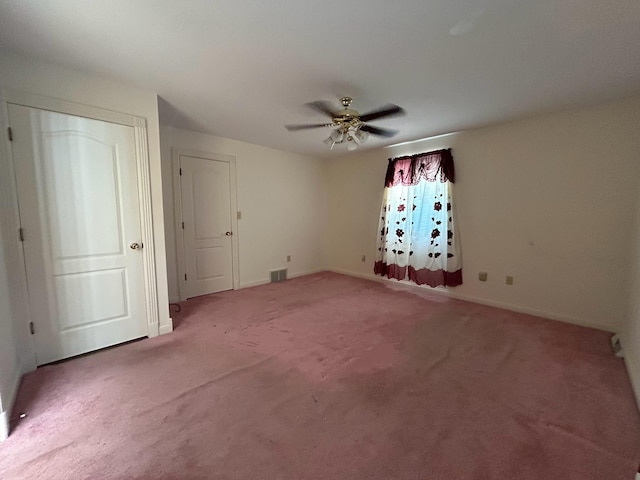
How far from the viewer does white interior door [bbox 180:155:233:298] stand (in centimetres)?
A: 380

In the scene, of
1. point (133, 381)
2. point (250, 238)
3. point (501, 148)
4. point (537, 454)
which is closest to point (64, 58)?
point (133, 381)

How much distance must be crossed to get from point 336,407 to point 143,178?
2.52m

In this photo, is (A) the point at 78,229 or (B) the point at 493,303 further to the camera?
(B) the point at 493,303

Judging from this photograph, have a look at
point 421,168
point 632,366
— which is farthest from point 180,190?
point 632,366

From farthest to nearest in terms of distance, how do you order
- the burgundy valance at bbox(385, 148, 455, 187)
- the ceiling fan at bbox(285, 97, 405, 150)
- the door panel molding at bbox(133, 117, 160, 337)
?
1. the burgundy valance at bbox(385, 148, 455, 187)
2. the ceiling fan at bbox(285, 97, 405, 150)
3. the door panel molding at bbox(133, 117, 160, 337)

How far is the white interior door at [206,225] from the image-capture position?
150 inches

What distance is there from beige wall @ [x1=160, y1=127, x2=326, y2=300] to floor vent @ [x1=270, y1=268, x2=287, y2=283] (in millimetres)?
94

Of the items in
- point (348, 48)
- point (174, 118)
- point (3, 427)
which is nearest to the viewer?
point (3, 427)

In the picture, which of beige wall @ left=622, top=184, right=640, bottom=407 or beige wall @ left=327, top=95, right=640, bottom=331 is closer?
beige wall @ left=622, top=184, right=640, bottom=407

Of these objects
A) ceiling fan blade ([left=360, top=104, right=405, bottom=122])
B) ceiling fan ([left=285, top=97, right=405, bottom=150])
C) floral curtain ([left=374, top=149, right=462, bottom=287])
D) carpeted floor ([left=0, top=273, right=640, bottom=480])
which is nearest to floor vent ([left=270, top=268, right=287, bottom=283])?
floral curtain ([left=374, top=149, right=462, bottom=287])

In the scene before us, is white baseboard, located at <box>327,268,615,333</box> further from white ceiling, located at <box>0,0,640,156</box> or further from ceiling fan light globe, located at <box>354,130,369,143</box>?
ceiling fan light globe, located at <box>354,130,369,143</box>

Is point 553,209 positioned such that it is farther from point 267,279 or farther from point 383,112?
point 267,279

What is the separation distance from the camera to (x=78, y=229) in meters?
2.23

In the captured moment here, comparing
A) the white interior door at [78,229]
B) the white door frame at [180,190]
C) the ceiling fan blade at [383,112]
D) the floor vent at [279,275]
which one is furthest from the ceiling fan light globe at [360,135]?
the floor vent at [279,275]
